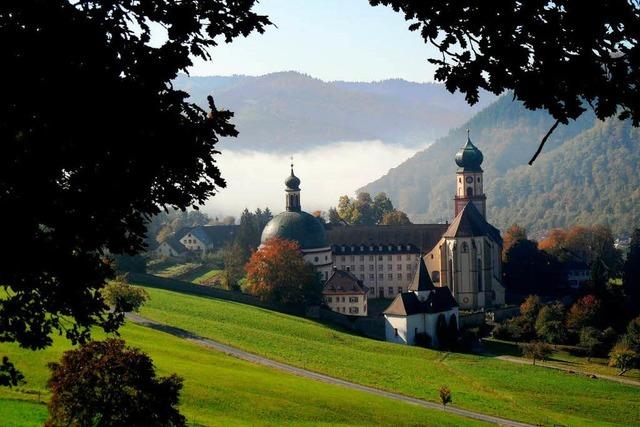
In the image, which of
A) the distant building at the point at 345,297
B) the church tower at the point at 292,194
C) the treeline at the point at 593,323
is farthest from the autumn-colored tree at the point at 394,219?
the distant building at the point at 345,297

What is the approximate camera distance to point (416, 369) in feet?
207

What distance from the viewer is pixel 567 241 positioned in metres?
149

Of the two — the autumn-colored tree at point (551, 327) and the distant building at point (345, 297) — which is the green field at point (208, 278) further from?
the autumn-colored tree at point (551, 327)

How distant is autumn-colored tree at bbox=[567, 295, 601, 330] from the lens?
83.8m

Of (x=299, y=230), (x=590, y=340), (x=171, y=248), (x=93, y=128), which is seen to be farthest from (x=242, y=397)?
(x=171, y=248)

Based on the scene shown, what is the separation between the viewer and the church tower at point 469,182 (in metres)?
116

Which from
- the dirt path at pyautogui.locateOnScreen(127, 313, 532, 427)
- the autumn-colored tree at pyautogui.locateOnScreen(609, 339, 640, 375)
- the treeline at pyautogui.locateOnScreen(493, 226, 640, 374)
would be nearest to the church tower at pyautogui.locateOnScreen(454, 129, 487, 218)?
the treeline at pyautogui.locateOnScreen(493, 226, 640, 374)

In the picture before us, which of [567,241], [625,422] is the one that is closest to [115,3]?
[625,422]

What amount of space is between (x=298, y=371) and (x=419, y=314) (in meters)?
28.7

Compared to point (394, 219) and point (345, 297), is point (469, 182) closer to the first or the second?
point (394, 219)

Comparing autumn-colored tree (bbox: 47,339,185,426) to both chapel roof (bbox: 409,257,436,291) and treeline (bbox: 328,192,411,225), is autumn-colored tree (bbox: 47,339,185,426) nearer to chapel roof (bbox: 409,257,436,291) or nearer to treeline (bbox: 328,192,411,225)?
chapel roof (bbox: 409,257,436,291)

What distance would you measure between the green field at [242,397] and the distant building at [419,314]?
101 feet

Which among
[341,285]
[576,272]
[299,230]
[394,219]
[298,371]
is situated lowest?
[298,371]

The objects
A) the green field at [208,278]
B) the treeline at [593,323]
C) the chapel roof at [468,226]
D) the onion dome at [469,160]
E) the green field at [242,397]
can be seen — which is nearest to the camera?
the green field at [242,397]
